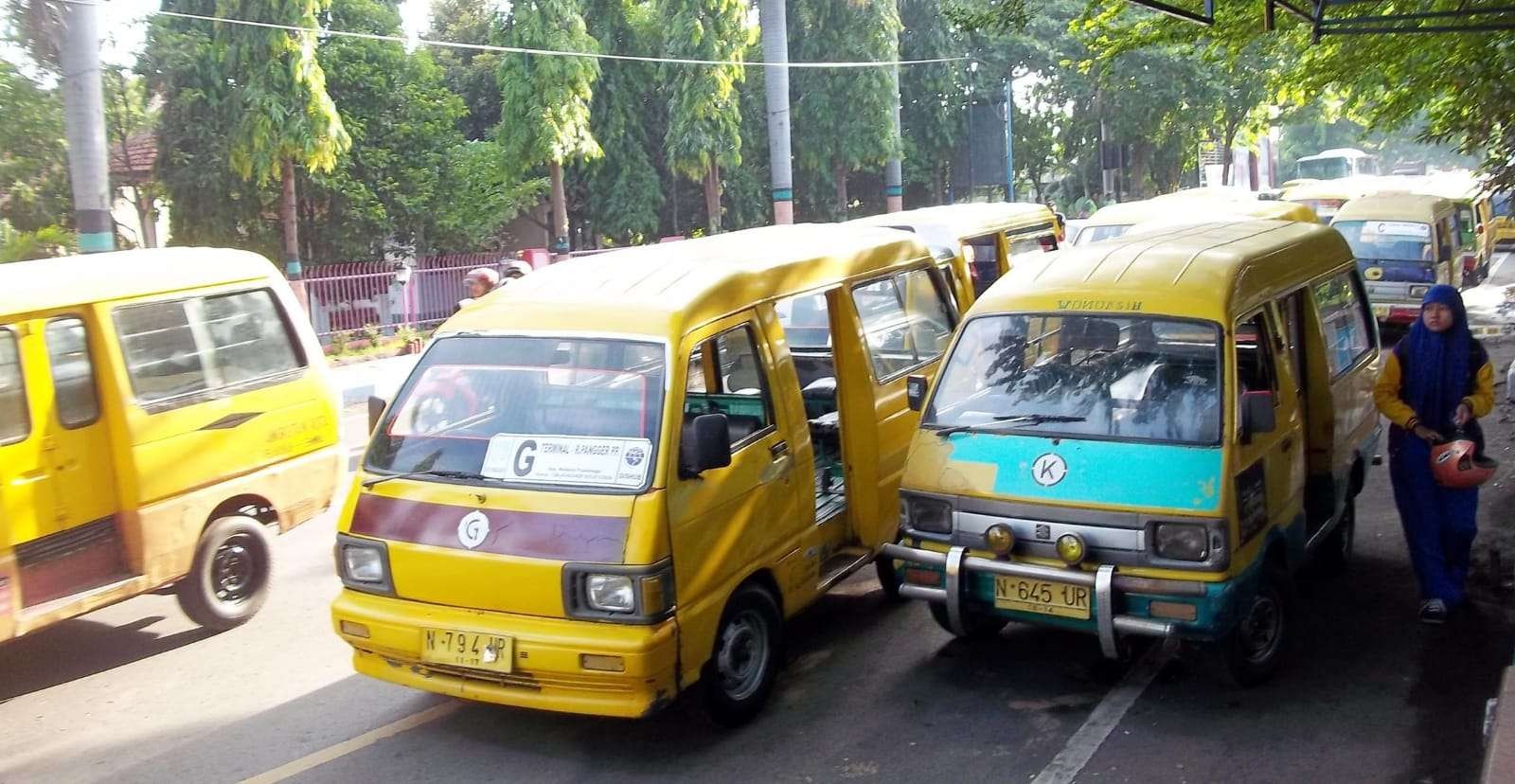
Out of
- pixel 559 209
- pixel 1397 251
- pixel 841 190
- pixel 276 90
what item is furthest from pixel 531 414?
pixel 841 190

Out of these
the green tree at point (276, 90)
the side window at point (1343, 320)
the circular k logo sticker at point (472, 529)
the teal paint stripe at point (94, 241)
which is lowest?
the circular k logo sticker at point (472, 529)

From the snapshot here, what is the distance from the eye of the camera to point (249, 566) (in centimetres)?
736

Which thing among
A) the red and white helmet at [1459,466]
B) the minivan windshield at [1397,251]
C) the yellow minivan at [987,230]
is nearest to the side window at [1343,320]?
the red and white helmet at [1459,466]

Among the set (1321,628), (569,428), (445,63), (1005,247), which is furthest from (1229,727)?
(445,63)

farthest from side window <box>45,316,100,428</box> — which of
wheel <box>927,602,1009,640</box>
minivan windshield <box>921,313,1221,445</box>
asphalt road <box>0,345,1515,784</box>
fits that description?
wheel <box>927,602,1009,640</box>

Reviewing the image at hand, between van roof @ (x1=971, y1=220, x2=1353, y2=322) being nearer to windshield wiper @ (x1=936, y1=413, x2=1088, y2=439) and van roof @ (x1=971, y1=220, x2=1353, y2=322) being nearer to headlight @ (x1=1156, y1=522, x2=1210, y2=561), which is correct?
windshield wiper @ (x1=936, y1=413, x2=1088, y2=439)

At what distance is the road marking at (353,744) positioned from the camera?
5.16 meters

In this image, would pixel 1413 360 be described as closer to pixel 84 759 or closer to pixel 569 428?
pixel 569 428

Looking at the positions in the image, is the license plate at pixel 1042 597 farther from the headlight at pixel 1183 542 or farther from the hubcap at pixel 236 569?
the hubcap at pixel 236 569

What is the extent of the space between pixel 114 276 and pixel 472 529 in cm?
298

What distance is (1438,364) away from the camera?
6.36 metres

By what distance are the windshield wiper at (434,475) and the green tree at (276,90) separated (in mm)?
15531

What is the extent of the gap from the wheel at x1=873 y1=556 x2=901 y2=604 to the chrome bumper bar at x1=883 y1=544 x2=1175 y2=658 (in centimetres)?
82

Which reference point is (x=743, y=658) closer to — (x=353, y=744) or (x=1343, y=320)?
(x=353, y=744)
